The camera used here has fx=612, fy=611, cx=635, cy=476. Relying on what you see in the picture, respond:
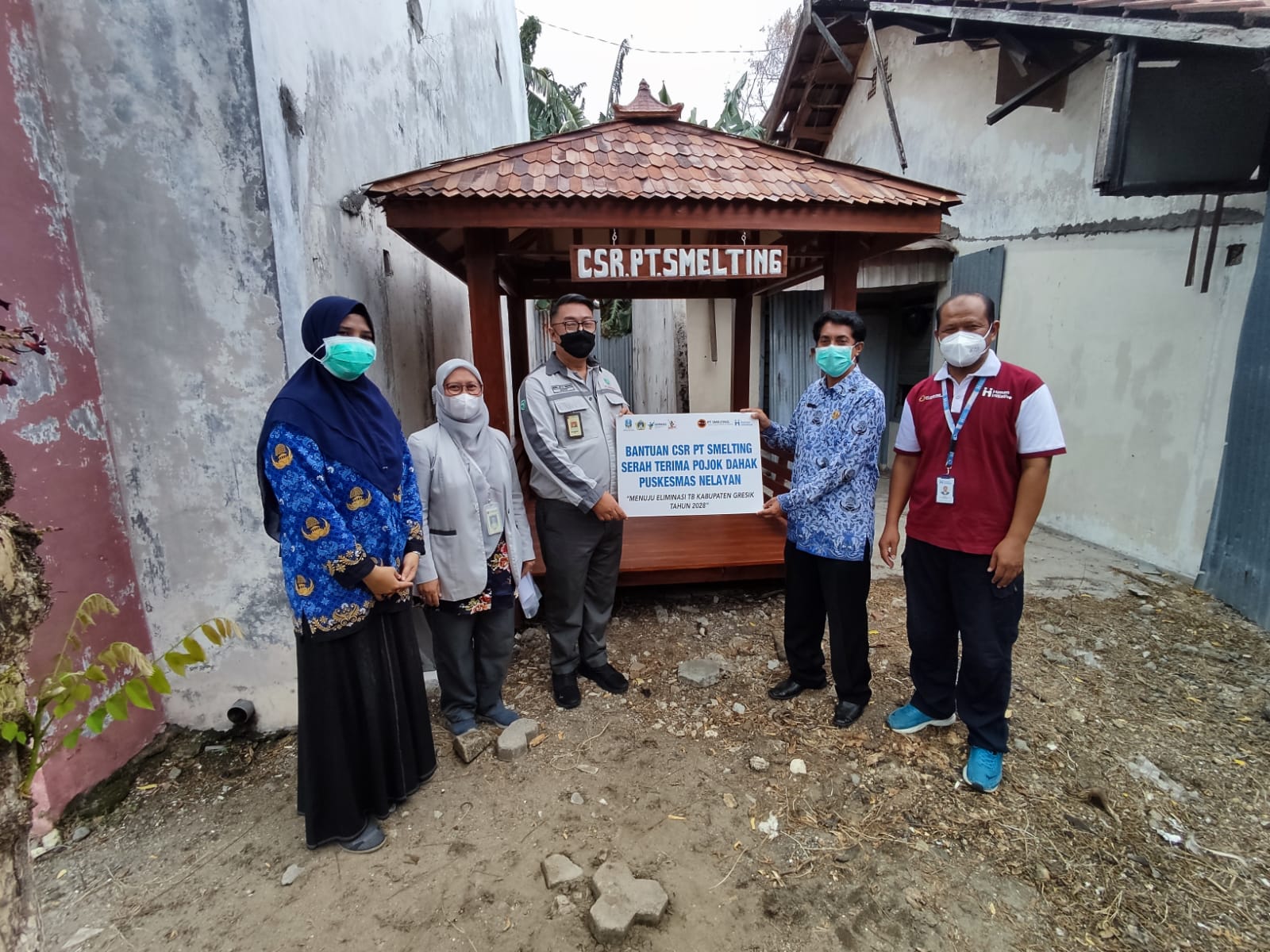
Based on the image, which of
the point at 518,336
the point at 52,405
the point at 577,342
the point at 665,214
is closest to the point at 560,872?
the point at 577,342

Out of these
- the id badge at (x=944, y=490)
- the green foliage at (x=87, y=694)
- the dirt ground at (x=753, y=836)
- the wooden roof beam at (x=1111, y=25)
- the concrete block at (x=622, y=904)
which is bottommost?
the dirt ground at (x=753, y=836)

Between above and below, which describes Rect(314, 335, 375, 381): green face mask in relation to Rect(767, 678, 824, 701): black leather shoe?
above

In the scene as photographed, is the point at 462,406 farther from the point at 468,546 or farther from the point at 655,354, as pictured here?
the point at 655,354

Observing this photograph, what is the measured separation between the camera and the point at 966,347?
8.21ft

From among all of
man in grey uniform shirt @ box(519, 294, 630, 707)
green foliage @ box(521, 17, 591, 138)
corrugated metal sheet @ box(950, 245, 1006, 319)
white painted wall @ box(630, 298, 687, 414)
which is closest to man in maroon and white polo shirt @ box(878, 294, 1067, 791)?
man in grey uniform shirt @ box(519, 294, 630, 707)

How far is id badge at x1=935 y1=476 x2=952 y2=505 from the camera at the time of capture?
262cm

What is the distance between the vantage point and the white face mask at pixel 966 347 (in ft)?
8.20

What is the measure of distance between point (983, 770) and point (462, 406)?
284 cm

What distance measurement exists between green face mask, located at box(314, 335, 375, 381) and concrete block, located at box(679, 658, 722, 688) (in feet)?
8.19

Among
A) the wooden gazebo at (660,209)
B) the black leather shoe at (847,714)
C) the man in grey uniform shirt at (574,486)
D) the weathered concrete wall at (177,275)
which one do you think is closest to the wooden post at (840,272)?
the wooden gazebo at (660,209)

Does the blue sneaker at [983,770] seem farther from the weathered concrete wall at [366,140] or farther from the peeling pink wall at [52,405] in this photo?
the peeling pink wall at [52,405]

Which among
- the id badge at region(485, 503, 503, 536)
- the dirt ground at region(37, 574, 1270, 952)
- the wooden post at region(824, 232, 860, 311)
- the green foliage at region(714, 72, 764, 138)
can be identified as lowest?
the dirt ground at region(37, 574, 1270, 952)

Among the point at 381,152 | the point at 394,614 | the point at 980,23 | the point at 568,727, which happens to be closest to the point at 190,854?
the point at 394,614

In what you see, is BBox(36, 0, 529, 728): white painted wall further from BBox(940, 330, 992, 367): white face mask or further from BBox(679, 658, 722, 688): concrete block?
BBox(940, 330, 992, 367): white face mask
